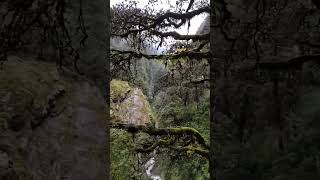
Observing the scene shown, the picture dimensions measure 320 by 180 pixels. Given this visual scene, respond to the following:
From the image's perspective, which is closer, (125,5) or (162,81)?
(125,5)

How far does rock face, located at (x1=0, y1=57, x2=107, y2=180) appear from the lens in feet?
6.18

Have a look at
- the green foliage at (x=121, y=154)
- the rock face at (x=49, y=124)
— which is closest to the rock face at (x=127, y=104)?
the green foliage at (x=121, y=154)

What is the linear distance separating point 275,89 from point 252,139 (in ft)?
1.03

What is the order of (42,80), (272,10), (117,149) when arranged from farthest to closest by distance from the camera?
1. (117,149)
2. (272,10)
3. (42,80)

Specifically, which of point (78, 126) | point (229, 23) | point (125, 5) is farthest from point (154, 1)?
point (78, 126)

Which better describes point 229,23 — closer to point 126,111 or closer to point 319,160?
point 319,160

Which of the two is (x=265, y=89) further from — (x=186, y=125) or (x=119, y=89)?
(x=119, y=89)

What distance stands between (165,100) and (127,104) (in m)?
0.58

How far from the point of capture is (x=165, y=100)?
6320 mm

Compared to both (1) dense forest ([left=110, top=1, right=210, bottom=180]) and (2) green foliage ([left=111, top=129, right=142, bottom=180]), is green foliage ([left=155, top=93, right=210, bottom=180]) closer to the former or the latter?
(1) dense forest ([left=110, top=1, right=210, bottom=180])

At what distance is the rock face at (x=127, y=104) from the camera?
19.4 ft

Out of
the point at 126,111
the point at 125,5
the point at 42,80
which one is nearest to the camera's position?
the point at 42,80

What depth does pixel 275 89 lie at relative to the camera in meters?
2.42

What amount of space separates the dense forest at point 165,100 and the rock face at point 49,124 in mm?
2485
